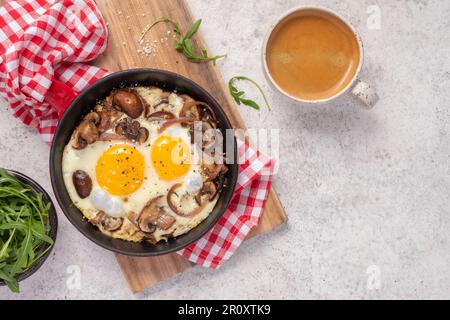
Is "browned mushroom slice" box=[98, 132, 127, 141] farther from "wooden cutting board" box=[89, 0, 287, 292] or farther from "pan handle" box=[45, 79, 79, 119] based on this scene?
"wooden cutting board" box=[89, 0, 287, 292]

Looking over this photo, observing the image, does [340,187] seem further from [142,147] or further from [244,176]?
[142,147]

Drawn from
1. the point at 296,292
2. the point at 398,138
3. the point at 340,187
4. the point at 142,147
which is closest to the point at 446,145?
the point at 398,138

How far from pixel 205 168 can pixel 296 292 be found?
1054 mm

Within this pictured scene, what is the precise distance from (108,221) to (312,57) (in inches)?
56.6

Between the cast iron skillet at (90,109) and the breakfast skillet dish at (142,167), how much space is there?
39mm

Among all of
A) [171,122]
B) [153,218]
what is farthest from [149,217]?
[171,122]

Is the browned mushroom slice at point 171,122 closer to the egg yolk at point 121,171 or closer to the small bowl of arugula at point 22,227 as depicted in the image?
the egg yolk at point 121,171

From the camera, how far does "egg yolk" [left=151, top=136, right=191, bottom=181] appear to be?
2930mm

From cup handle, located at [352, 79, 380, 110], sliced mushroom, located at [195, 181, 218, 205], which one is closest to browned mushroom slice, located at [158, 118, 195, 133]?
sliced mushroom, located at [195, 181, 218, 205]

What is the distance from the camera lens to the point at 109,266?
132 inches

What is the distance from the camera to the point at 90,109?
3066 mm

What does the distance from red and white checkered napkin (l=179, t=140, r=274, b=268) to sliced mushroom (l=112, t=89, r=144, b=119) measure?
0.61 meters

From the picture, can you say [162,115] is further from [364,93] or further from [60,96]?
[364,93]

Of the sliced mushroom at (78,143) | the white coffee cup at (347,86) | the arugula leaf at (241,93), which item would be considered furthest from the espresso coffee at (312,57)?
the sliced mushroom at (78,143)
